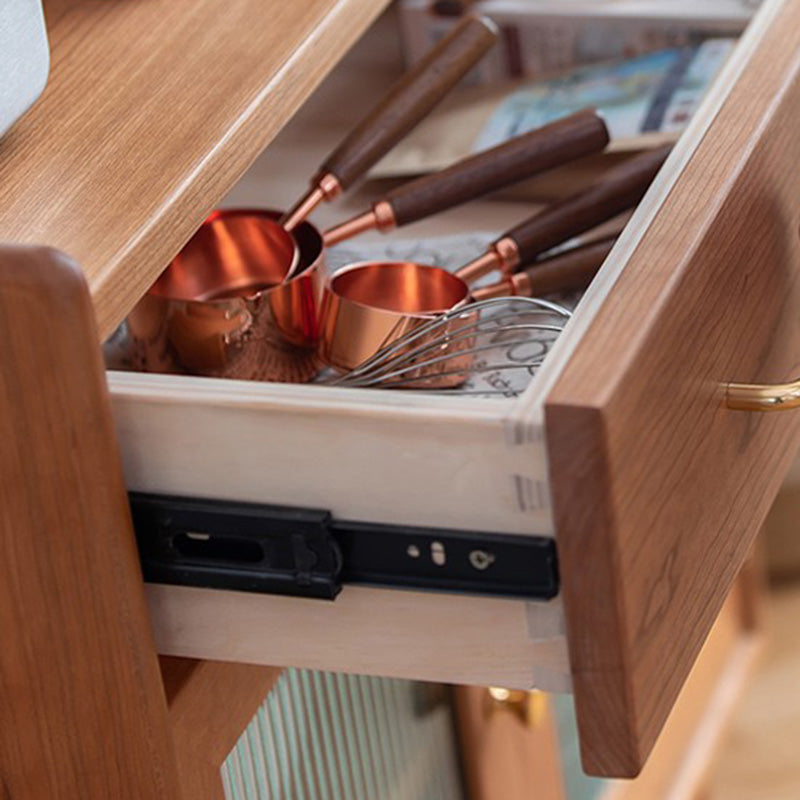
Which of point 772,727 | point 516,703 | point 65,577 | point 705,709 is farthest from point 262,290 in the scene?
point 772,727

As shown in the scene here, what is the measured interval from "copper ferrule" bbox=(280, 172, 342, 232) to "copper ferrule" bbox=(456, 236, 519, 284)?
7 cm

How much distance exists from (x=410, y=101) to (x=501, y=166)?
6 centimetres

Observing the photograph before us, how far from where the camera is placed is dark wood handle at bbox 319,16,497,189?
84cm

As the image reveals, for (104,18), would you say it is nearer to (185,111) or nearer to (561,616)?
(185,111)

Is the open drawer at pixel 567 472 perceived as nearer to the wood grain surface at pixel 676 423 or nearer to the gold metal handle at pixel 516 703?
the wood grain surface at pixel 676 423

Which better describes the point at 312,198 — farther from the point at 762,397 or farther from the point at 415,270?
the point at 762,397

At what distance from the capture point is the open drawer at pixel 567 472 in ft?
1.74

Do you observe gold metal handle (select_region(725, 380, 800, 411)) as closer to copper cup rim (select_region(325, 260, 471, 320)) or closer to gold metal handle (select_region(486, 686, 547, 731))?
copper cup rim (select_region(325, 260, 471, 320))

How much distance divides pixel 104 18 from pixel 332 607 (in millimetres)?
304

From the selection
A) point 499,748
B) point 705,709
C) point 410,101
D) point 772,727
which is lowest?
point 772,727

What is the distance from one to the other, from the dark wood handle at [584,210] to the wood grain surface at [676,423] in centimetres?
12

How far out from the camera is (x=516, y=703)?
3.33 ft

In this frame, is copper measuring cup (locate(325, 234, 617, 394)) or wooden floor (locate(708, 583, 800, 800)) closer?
→ copper measuring cup (locate(325, 234, 617, 394))

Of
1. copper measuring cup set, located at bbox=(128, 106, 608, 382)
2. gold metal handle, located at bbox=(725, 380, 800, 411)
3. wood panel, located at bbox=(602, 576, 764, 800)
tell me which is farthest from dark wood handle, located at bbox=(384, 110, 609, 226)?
wood panel, located at bbox=(602, 576, 764, 800)
